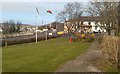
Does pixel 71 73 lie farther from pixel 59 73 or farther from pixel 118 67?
pixel 118 67

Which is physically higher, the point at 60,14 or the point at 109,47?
the point at 60,14

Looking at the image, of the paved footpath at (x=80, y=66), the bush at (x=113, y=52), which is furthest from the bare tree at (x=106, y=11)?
the bush at (x=113, y=52)

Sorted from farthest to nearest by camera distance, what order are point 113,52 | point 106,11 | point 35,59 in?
point 106,11 → point 35,59 → point 113,52

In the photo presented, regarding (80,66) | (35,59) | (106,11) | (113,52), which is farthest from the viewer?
(106,11)

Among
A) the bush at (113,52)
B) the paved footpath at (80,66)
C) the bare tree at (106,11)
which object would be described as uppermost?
the bare tree at (106,11)

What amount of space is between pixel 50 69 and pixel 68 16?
78.1 meters

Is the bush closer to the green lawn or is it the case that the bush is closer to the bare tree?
the green lawn

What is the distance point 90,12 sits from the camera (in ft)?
181

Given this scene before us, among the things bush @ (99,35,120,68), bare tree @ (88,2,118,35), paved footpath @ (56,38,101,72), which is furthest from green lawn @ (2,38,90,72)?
bare tree @ (88,2,118,35)

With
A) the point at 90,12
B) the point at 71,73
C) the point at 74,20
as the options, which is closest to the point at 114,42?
the point at 71,73

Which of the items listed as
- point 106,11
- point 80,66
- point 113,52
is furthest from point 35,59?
point 106,11

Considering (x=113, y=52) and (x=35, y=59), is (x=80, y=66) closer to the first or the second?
(x=113, y=52)

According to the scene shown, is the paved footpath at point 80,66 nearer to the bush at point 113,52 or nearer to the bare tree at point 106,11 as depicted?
the bush at point 113,52

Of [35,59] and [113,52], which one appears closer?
[113,52]
